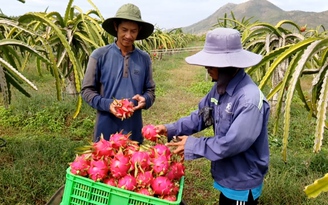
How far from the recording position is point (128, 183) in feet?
4.03

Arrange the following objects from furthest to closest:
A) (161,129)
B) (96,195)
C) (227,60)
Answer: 1. (161,129)
2. (227,60)
3. (96,195)

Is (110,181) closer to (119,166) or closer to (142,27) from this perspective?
(119,166)

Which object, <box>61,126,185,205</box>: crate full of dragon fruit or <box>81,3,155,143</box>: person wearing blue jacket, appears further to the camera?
<box>81,3,155,143</box>: person wearing blue jacket

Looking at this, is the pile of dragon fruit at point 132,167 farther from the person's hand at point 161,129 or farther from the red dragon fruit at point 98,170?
the person's hand at point 161,129

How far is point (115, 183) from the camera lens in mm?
1270

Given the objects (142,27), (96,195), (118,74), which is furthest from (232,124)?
(142,27)

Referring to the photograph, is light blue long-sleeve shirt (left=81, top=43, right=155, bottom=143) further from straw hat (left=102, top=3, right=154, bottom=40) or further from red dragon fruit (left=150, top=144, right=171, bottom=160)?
red dragon fruit (left=150, top=144, right=171, bottom=160)

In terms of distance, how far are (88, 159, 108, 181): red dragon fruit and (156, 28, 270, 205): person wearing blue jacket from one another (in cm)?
35

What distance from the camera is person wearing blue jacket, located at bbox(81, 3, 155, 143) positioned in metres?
2.02

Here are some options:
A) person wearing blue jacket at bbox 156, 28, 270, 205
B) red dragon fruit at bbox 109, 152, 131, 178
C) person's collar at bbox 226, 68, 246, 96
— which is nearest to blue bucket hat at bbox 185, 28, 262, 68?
person wearing blue jacket at bbox 156, 28, 270, 205

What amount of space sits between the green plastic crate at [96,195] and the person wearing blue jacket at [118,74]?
0.79 meters

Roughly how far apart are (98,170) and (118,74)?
94 cm

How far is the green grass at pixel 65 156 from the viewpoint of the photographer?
8.57ft

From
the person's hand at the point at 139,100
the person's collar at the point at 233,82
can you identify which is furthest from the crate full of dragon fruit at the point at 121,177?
the person's hand at the point at 139,100
